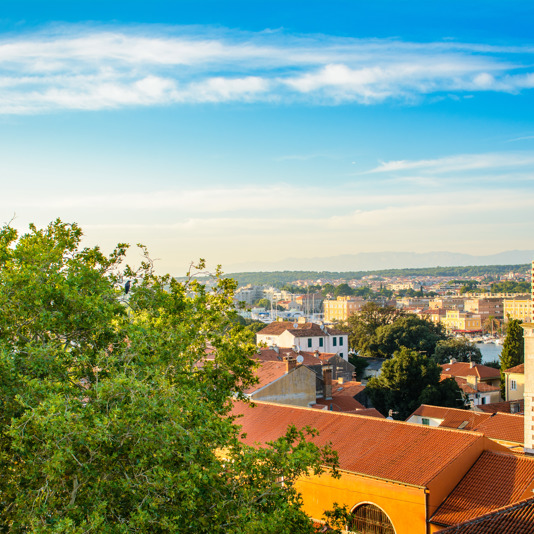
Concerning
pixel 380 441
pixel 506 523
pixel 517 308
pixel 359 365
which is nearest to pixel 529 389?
pixel 380 441

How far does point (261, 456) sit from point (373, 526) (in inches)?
340

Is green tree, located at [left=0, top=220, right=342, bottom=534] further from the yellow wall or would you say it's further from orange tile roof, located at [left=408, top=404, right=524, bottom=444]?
orange tile roof, located at [left=408, top=404, right=524, bottom=444]

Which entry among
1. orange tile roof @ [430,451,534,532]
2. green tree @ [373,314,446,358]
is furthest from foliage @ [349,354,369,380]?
orange tile roof @ [430,451,534,532]

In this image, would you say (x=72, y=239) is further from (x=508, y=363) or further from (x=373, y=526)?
(x=508, y=363)

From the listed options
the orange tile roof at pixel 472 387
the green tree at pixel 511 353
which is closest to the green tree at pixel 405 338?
the orange tile roof at pixel 472 387

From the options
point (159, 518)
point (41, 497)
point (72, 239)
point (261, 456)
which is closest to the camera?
point (41, 497)

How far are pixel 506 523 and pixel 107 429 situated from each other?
27.4ft

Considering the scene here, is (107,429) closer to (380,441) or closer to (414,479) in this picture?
(414,479)

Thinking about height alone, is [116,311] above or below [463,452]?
above

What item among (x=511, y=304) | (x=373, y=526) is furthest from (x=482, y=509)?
(x=511, y=304)

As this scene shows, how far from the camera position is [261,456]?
34.6 ft

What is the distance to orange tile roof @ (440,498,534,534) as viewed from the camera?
12.1m

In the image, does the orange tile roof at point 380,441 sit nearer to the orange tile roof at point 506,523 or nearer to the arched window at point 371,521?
the arched window at point 371,521

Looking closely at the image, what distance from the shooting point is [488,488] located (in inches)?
667
